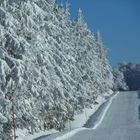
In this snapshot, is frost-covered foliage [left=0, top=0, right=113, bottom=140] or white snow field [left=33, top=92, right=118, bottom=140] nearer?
frost-covered foliage [left=0, top=0, right=113, bottom=140]

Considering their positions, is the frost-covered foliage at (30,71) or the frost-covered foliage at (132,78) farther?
the frost-covered foliage at (132,78)

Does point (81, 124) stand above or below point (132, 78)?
below

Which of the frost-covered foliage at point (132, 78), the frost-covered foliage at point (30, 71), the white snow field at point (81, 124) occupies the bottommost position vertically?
the white snow field at point (81, 124)

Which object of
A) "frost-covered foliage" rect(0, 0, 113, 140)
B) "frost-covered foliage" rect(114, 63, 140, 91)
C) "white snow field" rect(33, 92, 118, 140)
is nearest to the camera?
"frost-covered foliage" rect(0, 0, 113, 140)

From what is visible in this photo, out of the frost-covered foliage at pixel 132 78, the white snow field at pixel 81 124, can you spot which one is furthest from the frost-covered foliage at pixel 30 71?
the frost-covered foliage at pixel 132 78

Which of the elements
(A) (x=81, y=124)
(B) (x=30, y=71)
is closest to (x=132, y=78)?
(A) (x=81, y=124)

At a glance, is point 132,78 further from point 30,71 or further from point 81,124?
point 30,71

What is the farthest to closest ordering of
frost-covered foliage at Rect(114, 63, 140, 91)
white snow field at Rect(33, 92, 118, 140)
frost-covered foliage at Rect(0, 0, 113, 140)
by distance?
frost-covered foliage at Rect(114, 63, 140, 91) < white snow field at Rect(33, 92, 118, 140) < frost-covered foliage at Rect(0, 0, 113, 140)

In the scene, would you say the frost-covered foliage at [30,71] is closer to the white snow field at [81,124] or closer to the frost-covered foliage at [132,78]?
the white snow field at [81,124]

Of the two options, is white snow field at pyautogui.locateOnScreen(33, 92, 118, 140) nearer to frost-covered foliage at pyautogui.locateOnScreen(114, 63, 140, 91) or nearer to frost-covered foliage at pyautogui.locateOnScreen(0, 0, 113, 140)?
frost-covered foliage at pyautogui.locateOnScreen(0, 0, 113, 140)

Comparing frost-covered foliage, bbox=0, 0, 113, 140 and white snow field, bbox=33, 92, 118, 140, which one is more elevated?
frost-covered foliage, bbox=0, 0, 113, 140

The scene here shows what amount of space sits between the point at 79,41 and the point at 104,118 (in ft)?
69.1

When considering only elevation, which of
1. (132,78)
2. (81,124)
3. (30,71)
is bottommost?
(81,124)

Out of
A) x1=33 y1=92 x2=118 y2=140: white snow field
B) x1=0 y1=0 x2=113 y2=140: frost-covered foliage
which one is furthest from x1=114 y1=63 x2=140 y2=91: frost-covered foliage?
x1=0 y1=0 x2=113 y2=140: frost-covered foliage
